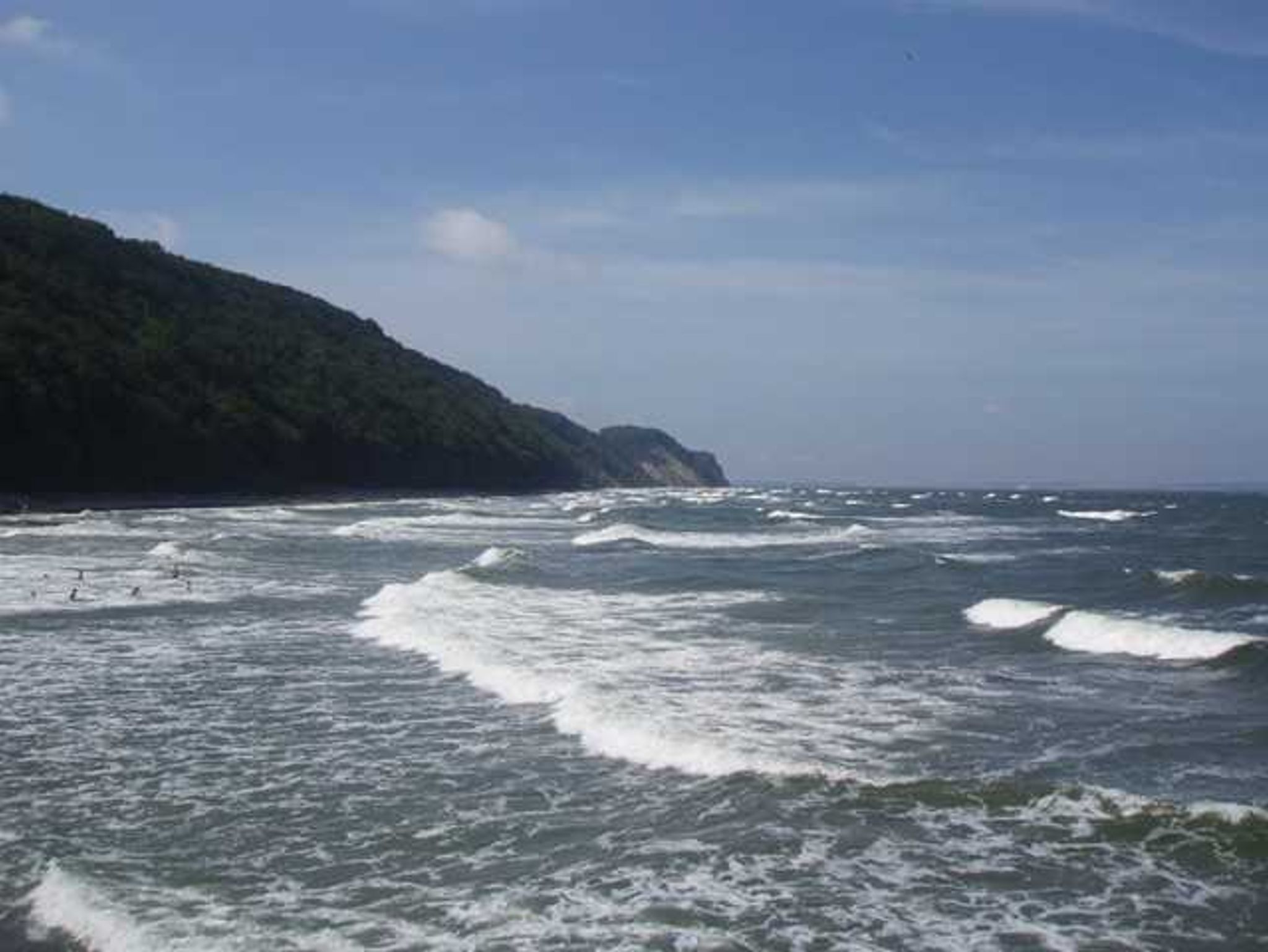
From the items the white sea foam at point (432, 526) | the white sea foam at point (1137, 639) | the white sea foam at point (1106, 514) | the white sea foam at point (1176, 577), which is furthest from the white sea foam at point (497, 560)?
the white sea foam at point (1106, 514)

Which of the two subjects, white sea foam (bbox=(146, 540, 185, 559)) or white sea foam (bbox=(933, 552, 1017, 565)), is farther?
white sea foam (bbox=(933, 552, 1017, 565))

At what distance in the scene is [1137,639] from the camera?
21828 mm

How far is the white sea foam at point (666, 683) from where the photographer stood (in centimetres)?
1298

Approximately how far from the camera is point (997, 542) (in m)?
53.2

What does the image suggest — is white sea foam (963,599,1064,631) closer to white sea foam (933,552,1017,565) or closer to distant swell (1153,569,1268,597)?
distant swell (1153,569,1268,597)

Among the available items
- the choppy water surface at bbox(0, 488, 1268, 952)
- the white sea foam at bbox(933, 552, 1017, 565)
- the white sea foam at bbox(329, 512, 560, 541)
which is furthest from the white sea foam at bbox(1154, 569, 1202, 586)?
A: the white sea foam at bbox(329, 512, 560, 541)

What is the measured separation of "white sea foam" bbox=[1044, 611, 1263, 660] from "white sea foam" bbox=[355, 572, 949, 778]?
560cm

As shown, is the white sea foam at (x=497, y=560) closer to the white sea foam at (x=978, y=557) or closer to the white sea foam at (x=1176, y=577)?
the white sea foam at (x=978, y=557)

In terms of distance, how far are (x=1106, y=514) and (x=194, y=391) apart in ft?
205


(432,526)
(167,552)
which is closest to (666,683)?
(167,552)

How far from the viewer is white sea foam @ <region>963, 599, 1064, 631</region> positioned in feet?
80.2

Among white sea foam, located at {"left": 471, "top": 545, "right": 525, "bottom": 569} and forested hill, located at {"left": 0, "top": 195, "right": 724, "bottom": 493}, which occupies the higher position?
forested hill, located at {"left": 0, "top": 195, "right": 724, "bottom": 493}

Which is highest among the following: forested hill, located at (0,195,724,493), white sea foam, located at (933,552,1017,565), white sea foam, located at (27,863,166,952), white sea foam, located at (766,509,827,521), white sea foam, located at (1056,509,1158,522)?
forested hill, located at (0,195,724,493)

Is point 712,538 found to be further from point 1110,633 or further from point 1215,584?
point 1110,633
